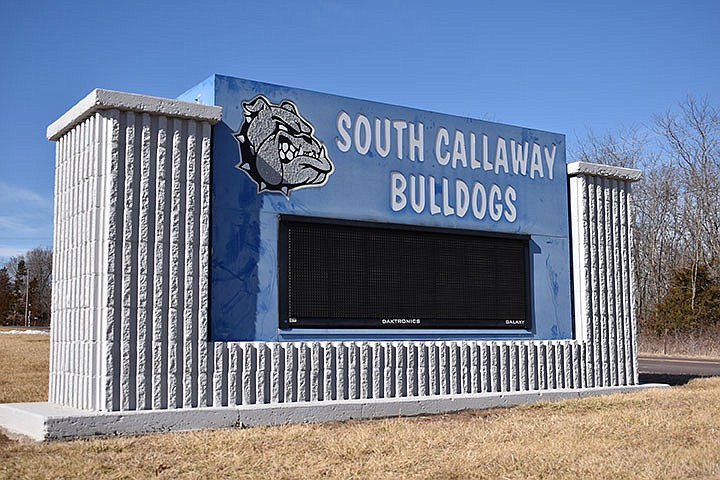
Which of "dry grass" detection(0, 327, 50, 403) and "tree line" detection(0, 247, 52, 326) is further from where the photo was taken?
"tree line" detection(0, 247, 52, 326)

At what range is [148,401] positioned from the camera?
33.7ft

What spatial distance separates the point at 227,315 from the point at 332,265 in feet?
5.74

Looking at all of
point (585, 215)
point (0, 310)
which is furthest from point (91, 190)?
point (0, 310)

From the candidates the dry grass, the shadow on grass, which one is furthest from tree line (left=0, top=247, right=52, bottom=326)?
the shadow on grass

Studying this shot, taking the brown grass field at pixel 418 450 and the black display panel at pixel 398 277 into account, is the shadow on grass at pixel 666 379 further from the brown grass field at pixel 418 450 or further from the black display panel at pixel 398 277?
the brown grass field at pixel 418 450

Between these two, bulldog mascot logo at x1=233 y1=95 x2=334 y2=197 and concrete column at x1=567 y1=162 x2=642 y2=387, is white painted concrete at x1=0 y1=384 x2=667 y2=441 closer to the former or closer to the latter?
concrete column at x1=567 y1=162 x2=642 y2=387

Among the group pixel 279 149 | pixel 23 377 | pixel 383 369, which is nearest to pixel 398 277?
pixel 383 369

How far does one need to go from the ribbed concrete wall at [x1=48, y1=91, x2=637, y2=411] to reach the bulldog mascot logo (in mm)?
777

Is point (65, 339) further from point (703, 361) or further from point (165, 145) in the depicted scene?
point (703, 361)

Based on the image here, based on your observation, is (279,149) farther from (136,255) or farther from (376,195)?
(136,255)

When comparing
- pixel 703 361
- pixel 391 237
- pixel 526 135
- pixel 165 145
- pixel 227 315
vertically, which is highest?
pixel 526 135

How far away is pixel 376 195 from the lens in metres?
12.9

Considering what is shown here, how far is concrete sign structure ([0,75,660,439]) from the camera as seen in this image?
10383mm

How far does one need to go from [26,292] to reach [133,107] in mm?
94863
